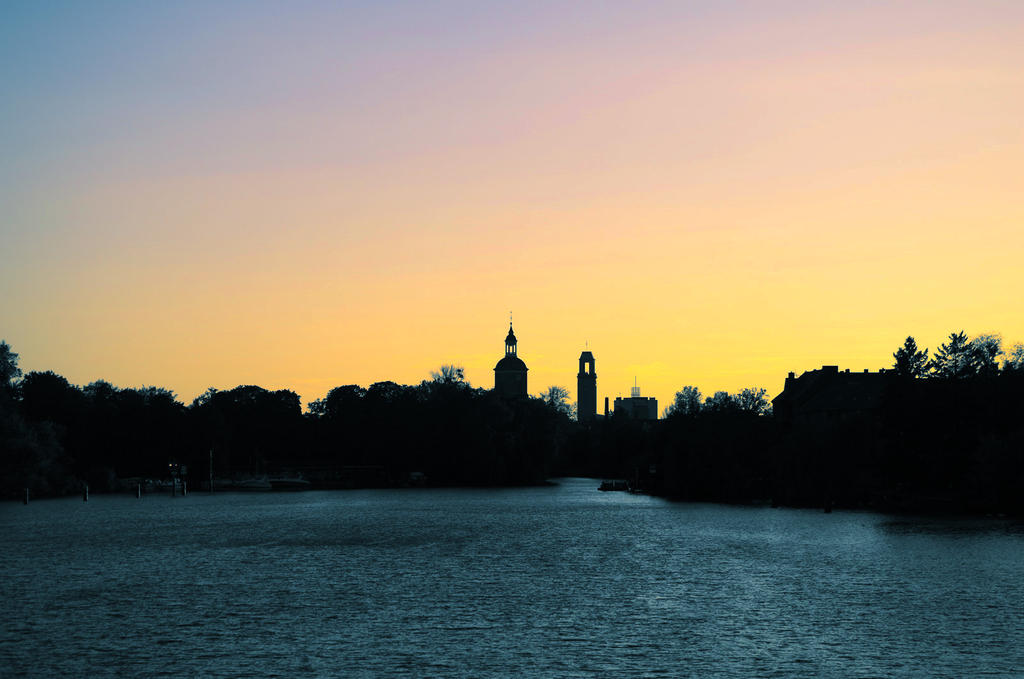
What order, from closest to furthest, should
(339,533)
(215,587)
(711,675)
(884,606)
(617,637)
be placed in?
(711,675), (617,637), (884,606), (215,587), (339,533)

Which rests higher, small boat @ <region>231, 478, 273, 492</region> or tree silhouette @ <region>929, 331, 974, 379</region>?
tree silhouette @ <region>929, 331, 974, 379</region>

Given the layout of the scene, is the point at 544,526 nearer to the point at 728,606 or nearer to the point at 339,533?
the point at 339,533

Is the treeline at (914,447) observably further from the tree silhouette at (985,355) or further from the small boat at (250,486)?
the small boat at (250,486)

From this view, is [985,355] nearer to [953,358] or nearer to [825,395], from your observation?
[953,358]

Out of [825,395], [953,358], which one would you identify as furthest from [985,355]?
[825,395]

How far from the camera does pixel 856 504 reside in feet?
370

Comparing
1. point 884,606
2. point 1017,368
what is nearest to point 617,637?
point 884,606

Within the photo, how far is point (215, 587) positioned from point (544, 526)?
45191 millimetres

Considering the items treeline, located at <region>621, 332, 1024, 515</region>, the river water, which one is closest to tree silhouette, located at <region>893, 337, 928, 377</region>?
treeline, located at <region>621, 332, 1024, 515</region>

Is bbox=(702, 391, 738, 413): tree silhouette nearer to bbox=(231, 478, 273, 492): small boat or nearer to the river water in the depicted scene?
the river water

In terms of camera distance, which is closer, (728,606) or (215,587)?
(728,606)

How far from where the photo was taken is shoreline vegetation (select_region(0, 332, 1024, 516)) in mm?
105812

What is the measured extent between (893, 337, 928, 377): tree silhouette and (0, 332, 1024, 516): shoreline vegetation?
145 mm

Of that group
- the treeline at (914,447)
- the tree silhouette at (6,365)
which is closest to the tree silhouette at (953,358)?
the treeline at (914,447)
